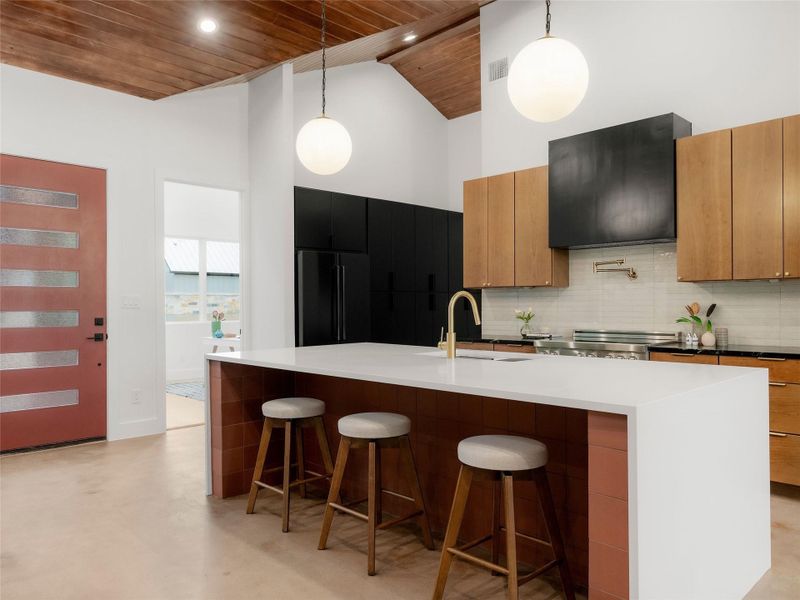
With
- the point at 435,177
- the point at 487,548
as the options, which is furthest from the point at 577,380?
the point at 435,177

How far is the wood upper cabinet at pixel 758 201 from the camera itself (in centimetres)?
363

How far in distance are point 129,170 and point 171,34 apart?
1.53 m

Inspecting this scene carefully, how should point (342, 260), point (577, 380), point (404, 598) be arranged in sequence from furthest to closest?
point (342, 260)
point (404, 598)
point (577, 380)

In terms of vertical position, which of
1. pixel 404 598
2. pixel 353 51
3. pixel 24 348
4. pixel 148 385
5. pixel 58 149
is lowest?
pixel 404 598

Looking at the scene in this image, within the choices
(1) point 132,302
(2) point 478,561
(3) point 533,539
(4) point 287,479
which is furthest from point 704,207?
(1) point 132,302

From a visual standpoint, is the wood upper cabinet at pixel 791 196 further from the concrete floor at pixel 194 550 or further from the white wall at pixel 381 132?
the white wall at pixel 381 132

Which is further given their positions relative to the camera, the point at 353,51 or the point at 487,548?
the point at 353,51

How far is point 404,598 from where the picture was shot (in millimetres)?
2178

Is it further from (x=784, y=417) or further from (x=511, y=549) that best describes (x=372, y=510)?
(x=784, y=417)

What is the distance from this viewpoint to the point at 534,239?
16.4ft

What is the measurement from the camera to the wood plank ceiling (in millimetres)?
3625

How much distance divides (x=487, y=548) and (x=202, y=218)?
794 centimetres

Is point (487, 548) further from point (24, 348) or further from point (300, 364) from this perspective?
point (24, 348)

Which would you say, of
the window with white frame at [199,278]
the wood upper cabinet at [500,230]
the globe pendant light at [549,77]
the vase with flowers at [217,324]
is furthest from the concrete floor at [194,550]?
the window with white frame at [199,278]
